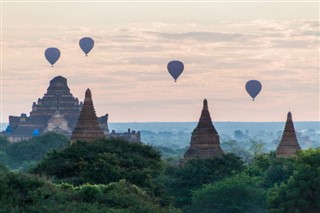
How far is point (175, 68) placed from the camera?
13688 centimetres

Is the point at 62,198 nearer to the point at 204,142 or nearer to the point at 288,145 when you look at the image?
the point at 204,142

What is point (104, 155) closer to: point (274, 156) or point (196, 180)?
point (196, 180)

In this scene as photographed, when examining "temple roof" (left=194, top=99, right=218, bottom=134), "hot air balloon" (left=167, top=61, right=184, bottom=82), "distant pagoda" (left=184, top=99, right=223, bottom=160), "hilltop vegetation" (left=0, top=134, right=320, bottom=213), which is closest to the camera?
"hilltop vegetation" (left=0, top=134, right=320, bottom=213)

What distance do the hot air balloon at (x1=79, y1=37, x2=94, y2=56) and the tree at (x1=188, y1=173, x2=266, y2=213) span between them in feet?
276

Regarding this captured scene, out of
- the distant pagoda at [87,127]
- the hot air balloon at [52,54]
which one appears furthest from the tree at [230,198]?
the hot air balloon at [52,54]

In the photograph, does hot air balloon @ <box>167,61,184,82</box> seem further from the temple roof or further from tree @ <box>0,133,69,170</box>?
the temple roof

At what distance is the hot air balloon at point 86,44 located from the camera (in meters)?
153

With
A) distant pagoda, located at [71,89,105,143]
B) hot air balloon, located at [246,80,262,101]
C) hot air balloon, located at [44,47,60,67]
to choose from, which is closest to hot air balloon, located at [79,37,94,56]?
hot air balloon, located at [44,47,60,67]

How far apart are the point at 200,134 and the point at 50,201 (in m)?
45.3

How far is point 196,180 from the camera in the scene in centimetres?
8000

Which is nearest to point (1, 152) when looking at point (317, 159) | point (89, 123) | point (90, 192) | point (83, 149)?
point (89, 123)

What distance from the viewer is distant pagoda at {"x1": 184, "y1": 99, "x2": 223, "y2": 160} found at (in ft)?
288

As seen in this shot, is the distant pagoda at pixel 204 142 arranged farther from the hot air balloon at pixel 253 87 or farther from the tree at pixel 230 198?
the hot air balloon at pixel 253 87

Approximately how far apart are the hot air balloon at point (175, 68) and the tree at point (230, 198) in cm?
6393
